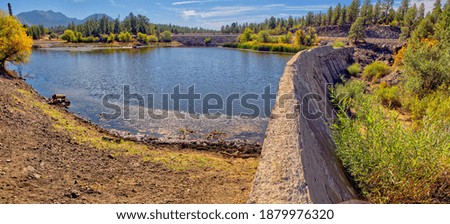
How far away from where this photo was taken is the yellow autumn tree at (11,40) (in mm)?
28438

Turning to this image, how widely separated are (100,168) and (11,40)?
25722 millimetres

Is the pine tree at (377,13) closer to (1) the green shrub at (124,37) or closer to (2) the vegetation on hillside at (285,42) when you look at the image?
(2) the vegetation on hillside at (285,42)

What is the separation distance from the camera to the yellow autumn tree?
28438mm

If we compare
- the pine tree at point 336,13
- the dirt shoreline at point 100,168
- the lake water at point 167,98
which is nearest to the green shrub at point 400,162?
the dirt shoreline at point 100,168

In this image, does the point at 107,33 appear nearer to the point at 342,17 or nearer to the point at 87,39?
the point at 87,39

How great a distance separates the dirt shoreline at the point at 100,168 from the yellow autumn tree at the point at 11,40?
1583cm

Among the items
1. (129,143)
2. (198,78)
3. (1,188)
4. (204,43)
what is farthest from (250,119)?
(204,43)

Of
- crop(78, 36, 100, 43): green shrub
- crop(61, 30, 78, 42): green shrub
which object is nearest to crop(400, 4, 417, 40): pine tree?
crop(78, 36, 100, 43): green shrub

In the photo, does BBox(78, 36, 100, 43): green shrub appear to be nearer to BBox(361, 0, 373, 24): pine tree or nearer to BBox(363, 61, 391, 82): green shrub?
BBox(361, 0, 373, 24): pine tree

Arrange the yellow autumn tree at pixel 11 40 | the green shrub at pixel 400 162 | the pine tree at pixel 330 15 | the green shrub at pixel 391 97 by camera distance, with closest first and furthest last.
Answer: the green shrub at pixel 400 162
the green shrub at pixel 391 97
the yellow autumn tree at pixel 11 40
the pine tree at pixel 330 15

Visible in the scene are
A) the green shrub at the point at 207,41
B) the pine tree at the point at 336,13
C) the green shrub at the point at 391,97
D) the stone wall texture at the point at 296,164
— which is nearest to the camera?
the stone wall texture at the point at 296,164

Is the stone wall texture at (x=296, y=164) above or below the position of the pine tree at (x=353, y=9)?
below

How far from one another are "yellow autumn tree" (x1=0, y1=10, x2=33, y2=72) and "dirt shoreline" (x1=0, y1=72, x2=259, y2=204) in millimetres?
15831
